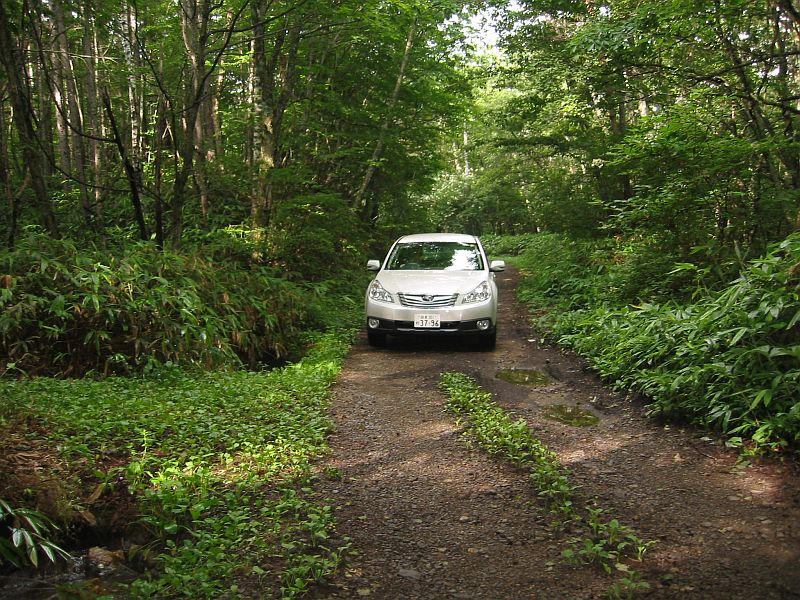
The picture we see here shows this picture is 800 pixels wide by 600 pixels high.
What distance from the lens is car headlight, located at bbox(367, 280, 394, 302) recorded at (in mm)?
8500

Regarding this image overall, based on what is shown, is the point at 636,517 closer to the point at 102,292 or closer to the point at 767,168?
the point at 102,292

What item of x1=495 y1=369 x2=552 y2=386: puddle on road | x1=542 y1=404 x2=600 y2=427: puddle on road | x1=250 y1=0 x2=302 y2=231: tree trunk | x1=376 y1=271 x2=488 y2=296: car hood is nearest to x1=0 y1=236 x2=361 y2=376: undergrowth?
x1=376 y1=271 x2=488 y2=296: car hood

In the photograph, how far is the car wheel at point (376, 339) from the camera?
878cm

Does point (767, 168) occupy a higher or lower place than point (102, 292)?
higher

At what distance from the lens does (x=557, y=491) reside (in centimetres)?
381

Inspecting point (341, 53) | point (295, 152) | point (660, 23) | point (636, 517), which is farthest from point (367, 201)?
point (636, 517)

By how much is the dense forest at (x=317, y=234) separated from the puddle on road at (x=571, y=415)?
0.56 m

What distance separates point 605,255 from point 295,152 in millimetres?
8415

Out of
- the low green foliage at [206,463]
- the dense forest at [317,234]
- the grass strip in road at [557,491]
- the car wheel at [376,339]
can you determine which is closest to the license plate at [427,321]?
the car wheel at [376,339]

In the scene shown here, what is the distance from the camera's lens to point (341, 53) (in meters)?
15.5

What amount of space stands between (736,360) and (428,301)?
4136mm

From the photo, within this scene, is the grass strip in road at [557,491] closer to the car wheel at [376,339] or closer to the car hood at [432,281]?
the car hood at [432,281]

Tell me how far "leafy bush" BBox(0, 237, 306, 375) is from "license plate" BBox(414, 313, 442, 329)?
7.69ft

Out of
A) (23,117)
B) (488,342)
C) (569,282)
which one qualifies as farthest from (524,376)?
(23,117)
